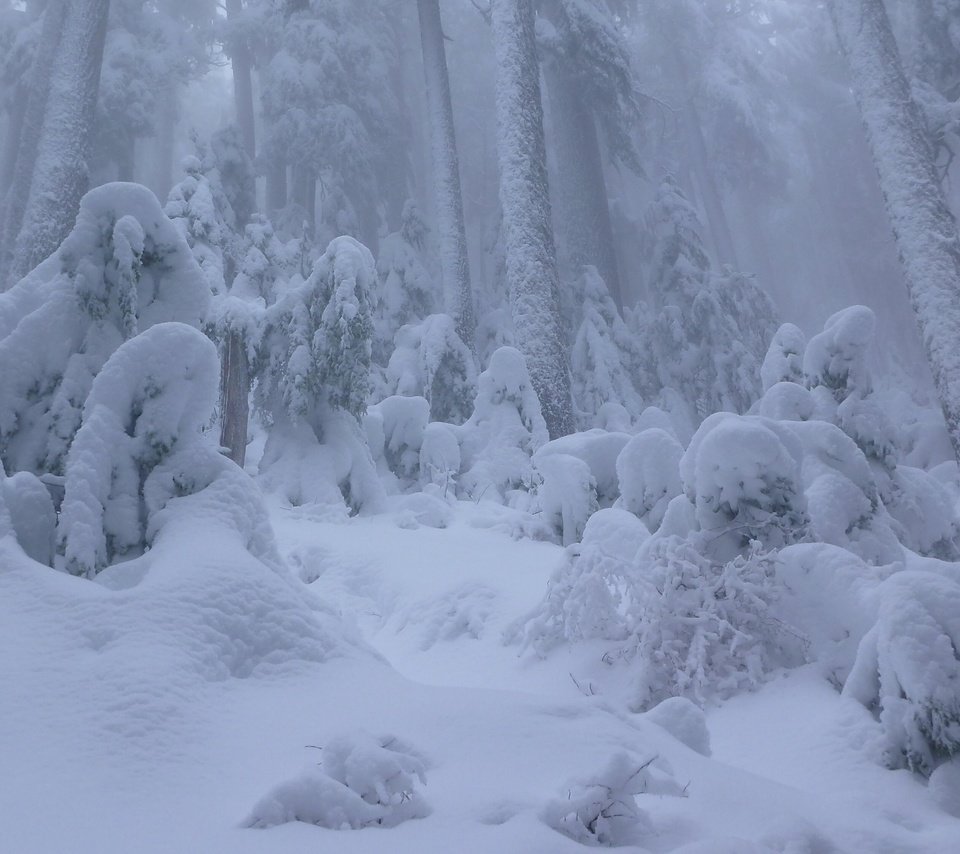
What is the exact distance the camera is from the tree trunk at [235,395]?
7609 mm

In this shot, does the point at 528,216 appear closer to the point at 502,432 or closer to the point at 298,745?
the point at 502,432

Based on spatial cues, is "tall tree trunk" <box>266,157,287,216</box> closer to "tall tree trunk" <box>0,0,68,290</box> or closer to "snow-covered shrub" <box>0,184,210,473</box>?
"tall tree trunk" <box>0,0,68,290</box>

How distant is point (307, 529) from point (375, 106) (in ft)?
49.7

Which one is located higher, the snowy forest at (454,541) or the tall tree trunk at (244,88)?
the tall tree trunk at (244,88)

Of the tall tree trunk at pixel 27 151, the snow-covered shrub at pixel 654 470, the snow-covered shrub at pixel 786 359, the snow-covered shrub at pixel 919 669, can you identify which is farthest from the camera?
the tall tree trunk at pixel 27 151

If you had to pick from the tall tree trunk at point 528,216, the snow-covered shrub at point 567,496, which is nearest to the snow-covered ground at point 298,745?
the snow-covered shrub at point 567,496

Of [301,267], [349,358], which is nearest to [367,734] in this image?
[349,358]

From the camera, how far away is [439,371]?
11766mm

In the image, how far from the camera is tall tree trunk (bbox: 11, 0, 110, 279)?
1081 centimetres

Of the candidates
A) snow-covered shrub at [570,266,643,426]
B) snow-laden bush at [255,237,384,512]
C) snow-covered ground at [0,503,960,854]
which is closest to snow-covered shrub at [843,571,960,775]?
snow-covered ground at [0,503,960,854]

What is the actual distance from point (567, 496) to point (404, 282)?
36.9ft

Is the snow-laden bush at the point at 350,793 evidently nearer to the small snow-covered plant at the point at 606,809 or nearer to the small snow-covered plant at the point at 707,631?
the small snow-covered plant at the point at 606,809

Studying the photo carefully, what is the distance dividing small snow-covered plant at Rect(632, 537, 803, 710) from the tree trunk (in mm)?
4947

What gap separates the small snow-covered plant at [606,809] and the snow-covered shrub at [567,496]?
4.39 metres
